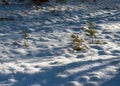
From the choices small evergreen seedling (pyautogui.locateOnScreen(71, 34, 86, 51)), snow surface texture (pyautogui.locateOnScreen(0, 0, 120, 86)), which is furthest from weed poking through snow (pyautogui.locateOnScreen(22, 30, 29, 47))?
small evergreen seedling (pyautogui.locateOnScreen(71, 34, 86, 51))

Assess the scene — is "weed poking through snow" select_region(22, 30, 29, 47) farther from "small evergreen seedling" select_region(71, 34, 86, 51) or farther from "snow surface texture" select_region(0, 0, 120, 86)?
"small evergreen seedling" select_region(71, 34, 86, 51)

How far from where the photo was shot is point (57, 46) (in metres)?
7.99

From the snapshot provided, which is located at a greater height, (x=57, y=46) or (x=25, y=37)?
(x=25, y=37)

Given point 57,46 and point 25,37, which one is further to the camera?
point 25,37

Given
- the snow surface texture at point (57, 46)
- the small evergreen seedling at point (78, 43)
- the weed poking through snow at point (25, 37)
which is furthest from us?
the weed poking through snow at point (25, 37)

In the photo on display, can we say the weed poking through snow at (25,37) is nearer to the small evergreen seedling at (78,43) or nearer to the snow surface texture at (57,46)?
the snow surface texture at (57,46)

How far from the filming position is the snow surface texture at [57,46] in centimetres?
604

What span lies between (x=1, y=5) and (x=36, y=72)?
5399mm

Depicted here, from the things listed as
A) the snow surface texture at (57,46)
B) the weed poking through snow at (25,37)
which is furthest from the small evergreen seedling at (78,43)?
the weed poking through snow at (25,37)

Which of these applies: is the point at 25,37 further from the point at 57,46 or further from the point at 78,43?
the point at 78,43

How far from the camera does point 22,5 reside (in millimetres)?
11141

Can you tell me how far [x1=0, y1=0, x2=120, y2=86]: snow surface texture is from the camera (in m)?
6.04

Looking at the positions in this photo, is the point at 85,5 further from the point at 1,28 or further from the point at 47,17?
the point at 1,28

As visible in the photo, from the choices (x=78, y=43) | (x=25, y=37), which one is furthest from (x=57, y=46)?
(x=25, y=37)
